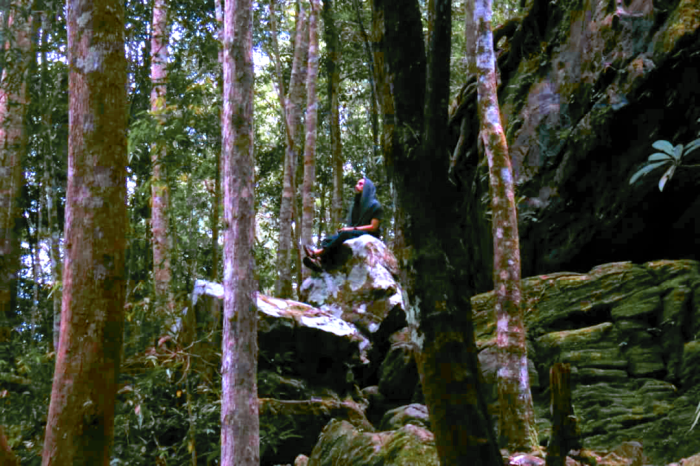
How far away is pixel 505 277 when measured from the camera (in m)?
5.48

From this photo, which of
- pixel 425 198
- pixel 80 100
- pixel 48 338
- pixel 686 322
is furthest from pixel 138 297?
pixel 686 322

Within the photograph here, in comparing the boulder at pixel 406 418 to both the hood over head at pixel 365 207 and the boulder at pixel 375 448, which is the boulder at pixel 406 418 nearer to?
the boulder at pixel 375 448

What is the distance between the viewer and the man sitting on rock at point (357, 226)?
35.6ft

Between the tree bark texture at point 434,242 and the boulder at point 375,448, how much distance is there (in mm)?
1838

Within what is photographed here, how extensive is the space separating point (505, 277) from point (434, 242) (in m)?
2.98

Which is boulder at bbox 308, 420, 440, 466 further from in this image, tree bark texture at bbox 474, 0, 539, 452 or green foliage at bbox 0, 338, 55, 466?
green foliage at bbox 0, 338, 55, 466

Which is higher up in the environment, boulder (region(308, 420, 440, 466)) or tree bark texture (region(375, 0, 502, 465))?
tree bark texture (region(375, 0, 502, 465))

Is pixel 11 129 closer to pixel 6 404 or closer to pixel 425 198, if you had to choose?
pixel 6 404

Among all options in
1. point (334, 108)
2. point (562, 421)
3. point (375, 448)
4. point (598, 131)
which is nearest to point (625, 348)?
point (375, 448)

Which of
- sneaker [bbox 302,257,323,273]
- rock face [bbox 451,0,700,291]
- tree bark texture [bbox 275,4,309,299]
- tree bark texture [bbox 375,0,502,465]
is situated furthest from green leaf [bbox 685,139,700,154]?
tree bark texture [bbox 275,4,309,299]

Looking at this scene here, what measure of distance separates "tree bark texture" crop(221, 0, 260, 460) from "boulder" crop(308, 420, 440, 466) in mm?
707

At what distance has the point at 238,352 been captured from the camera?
16.4ft

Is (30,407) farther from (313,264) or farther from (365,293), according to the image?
(313,264)

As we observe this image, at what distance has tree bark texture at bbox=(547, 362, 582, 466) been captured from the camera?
3.18 meters
